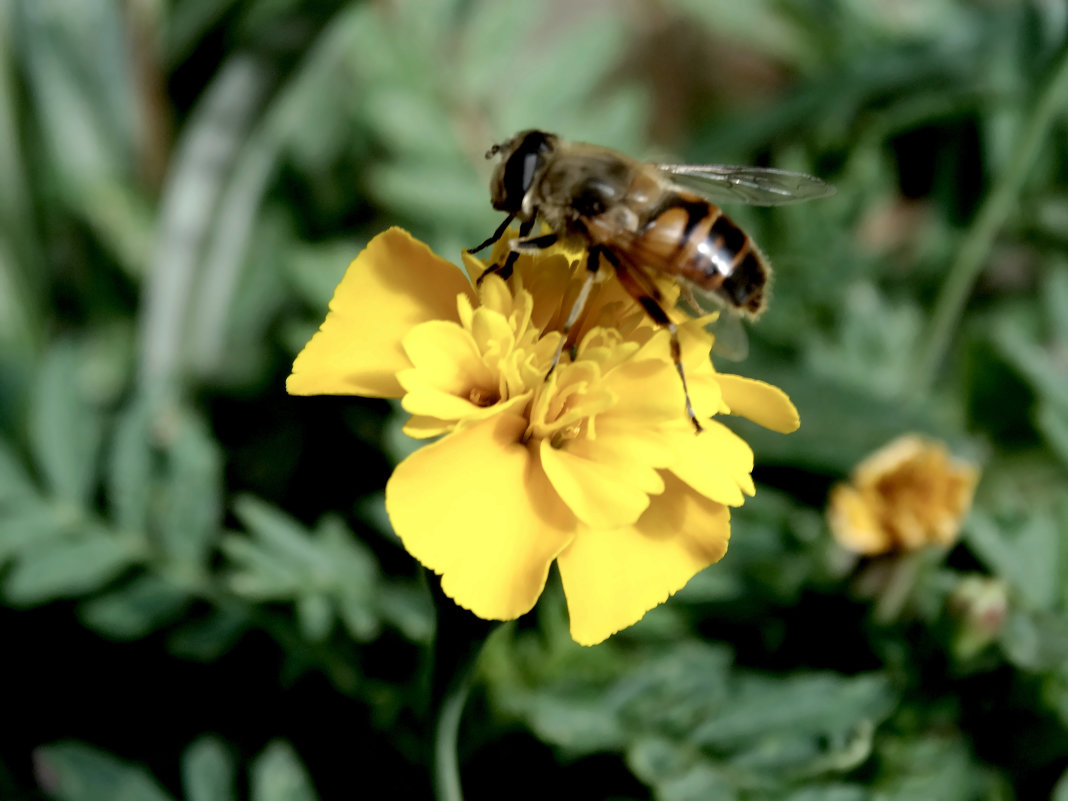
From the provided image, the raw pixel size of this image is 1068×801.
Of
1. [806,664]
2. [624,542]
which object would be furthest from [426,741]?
[806,664]

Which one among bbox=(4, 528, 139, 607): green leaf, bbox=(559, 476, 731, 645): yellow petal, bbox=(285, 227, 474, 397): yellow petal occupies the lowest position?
bbox=(4, 528, 139, 607): green leaf

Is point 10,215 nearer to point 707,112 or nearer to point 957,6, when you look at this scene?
point 707,112

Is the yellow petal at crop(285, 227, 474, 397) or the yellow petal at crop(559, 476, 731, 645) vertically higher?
the yellow petal at crop(285, 227, 474, 397)

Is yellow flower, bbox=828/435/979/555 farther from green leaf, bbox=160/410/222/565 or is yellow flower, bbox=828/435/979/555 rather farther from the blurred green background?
green leaf, bbox=160/410/222/565

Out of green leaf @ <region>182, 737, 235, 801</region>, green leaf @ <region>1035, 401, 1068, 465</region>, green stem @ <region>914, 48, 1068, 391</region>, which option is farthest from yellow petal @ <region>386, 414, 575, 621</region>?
green stem @ <region>914, 48, 1068, 391</region>

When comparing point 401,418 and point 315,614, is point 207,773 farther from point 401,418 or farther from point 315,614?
point 401,418

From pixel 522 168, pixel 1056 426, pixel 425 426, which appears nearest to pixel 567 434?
pixel 425 426
